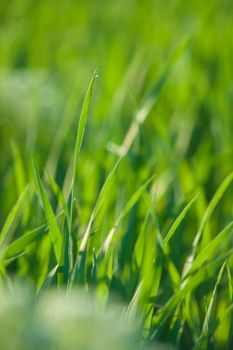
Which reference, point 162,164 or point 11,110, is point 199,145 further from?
point 11,110

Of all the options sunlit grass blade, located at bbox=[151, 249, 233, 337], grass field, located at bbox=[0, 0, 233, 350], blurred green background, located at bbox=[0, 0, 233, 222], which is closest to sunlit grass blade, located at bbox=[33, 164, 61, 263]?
grass field, located at bbox=[0, 0, 233, 350]

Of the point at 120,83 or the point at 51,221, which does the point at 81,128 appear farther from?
the point at 120,83

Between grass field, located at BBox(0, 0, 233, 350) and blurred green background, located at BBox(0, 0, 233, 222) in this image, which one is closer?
grass field, located at BBox(0, 0, 233, 350)

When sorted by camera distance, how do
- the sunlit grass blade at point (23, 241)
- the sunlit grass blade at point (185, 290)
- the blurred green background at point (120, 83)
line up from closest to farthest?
1. the sunlit grass blade at point (185, 290)
2. the sunlit grass blade at point (23, 241)
3. the blurred green background at point (120, 83)

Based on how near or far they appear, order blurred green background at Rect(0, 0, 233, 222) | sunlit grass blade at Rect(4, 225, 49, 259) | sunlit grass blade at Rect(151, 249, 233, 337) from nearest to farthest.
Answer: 1. sunlit grass blade at Rect(151, 249, 233, 337)
2. sunlit grass blade at Rect(4, 225, 49, 259)
3. blurred green background at Rect(0, 0, 233, 222)

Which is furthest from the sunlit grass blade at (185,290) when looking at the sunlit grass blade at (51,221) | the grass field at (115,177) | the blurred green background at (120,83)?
the blurred green background at (120,83)

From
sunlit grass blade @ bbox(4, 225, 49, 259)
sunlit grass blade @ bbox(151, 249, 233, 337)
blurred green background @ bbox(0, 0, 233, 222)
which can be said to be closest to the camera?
sunlit grass blade @ bbox(151, 249, 233, 337)

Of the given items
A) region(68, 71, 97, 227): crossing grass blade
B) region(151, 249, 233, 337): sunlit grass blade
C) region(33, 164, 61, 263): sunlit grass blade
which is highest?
region(68, 71, 97, 227): crossing grass blade

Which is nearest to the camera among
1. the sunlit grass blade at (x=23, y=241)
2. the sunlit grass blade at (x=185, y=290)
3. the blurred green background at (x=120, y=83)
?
the sunlit grass blade at (x=185, y=290)

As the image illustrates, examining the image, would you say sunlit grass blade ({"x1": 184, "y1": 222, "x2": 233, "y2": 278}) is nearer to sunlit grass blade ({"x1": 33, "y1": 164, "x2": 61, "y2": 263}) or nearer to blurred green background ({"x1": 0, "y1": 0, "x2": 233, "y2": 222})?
sunlit grass blade ({"x1": 33, "y1": 164, "x2": 61, "y2": 263})

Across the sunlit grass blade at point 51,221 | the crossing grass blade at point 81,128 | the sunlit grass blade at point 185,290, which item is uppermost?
the crossing grass blade at point 81,128

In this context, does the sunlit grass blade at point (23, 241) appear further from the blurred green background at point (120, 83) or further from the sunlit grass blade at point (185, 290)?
the blurred green background at point (120, 83)
